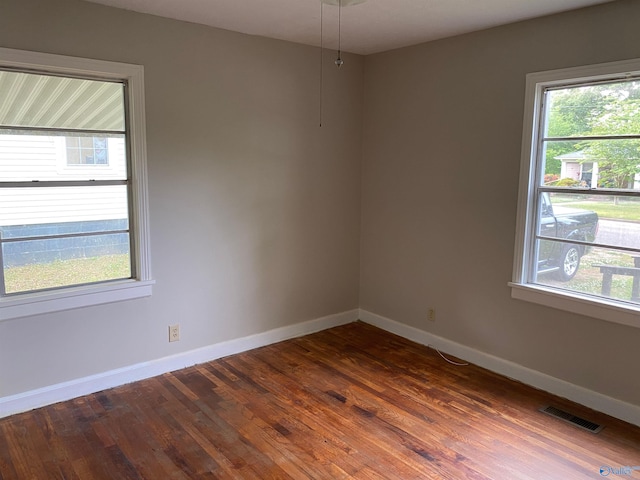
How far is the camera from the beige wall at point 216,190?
2.97m

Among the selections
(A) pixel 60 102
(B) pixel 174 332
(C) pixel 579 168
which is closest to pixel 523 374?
(C) pixel 579 168

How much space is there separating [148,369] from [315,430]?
4.42 ft

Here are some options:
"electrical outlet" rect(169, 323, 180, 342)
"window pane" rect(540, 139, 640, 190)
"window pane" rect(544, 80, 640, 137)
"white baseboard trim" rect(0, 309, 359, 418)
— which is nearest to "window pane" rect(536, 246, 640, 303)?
"window pane" rect(540, 139, 640, 190)

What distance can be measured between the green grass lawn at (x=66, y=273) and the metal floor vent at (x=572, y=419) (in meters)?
2.86

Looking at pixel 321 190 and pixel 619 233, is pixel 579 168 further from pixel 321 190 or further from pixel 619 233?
pixel 321 190

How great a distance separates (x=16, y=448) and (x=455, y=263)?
10.0ft

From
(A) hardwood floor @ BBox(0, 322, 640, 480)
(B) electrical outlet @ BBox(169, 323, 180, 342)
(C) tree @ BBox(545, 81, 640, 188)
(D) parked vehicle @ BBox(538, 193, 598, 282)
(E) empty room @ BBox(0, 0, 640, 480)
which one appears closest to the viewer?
(A) hardwood floor @ BBox(0, 322, 640, 480)

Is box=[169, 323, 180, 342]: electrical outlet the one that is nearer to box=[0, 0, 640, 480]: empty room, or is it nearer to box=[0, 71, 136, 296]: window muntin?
box=[0, 0, 640, 480]: empty room

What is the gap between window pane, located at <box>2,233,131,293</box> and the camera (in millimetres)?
2893

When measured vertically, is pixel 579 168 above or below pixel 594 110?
below

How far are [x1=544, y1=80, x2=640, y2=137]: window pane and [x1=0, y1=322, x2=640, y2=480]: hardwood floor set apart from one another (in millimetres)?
1721

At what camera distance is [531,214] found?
329 centimetres

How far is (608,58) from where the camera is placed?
9.26 feet

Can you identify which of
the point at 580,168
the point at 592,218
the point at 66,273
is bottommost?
the point at 66,273
